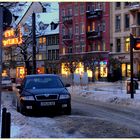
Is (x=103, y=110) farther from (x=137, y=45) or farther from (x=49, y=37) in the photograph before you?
(x=49, y=37)

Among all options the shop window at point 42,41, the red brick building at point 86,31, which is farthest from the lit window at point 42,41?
the red brick building at point 86,31

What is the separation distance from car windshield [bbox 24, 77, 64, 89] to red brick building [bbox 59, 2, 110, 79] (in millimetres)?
51629

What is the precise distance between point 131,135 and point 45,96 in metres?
6.05

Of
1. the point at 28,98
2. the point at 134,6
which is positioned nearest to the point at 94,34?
the point at 134,6

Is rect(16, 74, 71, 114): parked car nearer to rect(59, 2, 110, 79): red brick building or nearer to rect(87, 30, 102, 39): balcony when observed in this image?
rect(59, 2, 110, 79): red brick building

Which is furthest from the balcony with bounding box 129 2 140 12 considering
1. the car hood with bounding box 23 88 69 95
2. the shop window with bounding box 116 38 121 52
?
the car hood with bounding box 23 88 69 95

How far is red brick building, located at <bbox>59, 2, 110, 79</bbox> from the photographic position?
261ft

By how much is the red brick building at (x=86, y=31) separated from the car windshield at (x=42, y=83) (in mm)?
51629

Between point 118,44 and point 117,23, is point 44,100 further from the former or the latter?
point 117,23

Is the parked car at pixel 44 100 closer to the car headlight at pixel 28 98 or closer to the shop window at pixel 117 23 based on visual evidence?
the car headlight at pixel 28 98

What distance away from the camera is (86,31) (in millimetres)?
85062

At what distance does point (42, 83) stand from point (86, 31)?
6546 centimetres

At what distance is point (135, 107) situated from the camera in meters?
23.0

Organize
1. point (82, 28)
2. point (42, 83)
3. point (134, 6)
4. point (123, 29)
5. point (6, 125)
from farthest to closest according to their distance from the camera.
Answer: point (82, 28), point (123, 29), point (134, 6), point (42, 83), point (6, 125)
